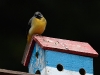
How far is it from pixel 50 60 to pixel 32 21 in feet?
4.95

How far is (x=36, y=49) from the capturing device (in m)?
6.10

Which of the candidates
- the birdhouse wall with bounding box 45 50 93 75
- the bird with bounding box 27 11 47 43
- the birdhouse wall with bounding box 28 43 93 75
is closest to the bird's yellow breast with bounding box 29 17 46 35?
the bird with bounding box 27 11 47 43

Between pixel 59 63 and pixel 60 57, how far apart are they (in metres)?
0.05

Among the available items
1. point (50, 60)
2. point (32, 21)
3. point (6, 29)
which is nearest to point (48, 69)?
point (50, 60)

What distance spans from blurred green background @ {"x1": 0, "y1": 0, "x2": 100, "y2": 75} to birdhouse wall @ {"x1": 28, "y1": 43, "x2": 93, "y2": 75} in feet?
16.2

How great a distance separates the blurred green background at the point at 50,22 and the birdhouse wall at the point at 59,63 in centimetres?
493

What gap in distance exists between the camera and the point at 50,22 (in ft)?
37.8

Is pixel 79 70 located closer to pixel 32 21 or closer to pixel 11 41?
pixel 32 21

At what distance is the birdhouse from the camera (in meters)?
5.86

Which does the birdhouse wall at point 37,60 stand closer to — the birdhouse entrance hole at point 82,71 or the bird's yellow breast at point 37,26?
the birdhouse entrance hole at point 82,71

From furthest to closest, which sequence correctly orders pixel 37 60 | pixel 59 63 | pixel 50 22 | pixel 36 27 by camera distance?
pixel 50 22
pixel 36 27
pixel 37 60
pixel 59 63

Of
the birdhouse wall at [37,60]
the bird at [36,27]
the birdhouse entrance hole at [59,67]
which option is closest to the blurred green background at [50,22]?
the bird at [36,27]

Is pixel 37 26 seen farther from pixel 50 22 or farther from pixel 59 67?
pixel 50 22

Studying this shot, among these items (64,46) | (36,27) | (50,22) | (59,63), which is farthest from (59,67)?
(50,22)
